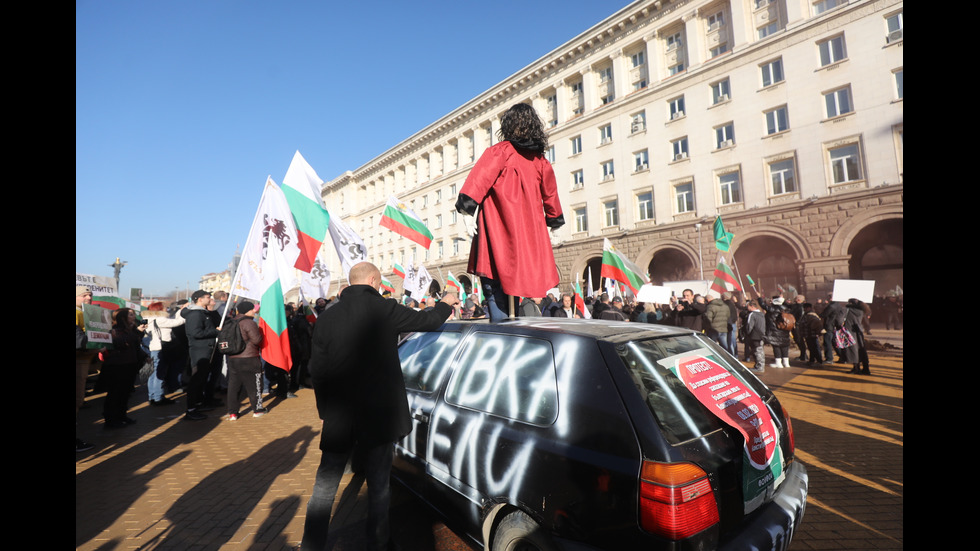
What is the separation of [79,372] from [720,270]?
15.3 m

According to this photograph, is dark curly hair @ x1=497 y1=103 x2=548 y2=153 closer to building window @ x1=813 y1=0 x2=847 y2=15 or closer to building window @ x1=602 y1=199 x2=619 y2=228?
building window @ x1=602 y1=199 x2=619 y2=228

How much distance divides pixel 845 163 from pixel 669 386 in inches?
867

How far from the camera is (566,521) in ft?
6.33

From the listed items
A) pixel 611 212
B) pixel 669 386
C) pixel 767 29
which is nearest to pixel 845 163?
pixel 767 29

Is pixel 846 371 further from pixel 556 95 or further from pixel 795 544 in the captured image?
pixel 556 95

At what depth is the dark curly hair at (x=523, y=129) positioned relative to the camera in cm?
320

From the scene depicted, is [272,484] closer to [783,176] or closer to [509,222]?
[509,222]

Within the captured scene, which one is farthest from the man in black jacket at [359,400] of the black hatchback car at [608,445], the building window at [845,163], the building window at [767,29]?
the building window at [767,29]

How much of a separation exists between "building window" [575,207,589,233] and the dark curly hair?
25.0 m

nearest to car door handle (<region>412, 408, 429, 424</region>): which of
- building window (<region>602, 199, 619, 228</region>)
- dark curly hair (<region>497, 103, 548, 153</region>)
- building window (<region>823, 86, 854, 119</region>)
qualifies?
dark curly hair (<region>497, 103, 548, 153</region>)

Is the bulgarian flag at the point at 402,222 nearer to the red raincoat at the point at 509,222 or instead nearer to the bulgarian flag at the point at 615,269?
the bulgarian flag at the point at 615,269

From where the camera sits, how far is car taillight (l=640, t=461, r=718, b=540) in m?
1.68
